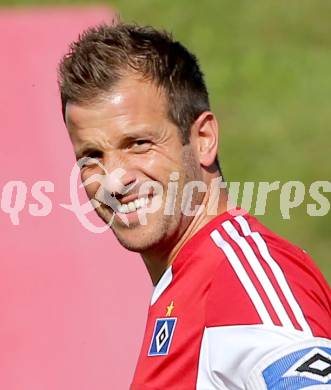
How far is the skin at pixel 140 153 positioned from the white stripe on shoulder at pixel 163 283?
0.22ft

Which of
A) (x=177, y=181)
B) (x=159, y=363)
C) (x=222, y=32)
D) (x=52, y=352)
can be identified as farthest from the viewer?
(x=222, y=32)

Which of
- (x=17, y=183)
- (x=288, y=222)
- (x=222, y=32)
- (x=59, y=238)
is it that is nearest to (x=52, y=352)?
(x=59, y=238)

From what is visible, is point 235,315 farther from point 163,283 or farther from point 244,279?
point 163,283

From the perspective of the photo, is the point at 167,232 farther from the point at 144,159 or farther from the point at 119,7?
the point at 119,7

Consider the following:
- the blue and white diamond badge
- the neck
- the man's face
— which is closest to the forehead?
the man's face

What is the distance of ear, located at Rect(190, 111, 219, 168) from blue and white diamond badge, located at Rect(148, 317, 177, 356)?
0.50m

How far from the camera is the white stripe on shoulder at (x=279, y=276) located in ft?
9.23

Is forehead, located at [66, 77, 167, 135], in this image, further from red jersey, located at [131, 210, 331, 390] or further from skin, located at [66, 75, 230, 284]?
red jersey, located at [131, 210, 331, 390]

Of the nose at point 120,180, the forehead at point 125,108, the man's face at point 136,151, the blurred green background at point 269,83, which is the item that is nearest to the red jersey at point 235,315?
the man's face at point 136,151

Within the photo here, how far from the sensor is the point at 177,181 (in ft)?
11.3

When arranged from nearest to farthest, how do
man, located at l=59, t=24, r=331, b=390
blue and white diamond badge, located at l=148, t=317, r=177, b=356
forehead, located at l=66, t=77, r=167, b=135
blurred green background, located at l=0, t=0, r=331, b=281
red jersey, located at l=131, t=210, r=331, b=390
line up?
red jersey, located at l=131, t=210, r=331, b=390 < man, located at l=59, t=24, r=331, b=390 < blue and white diamond badge, located at l=148, t=317, r=177, b=356 < forehead, located at l=66, t=77, r=167, b=135 < blurred green background, located at l=0, t=0, r=331, b=281

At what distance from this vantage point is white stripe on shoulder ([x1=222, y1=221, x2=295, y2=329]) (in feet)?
9.30

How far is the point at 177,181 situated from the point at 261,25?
23.5ft

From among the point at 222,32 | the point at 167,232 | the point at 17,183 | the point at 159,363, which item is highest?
the point at 222,32
